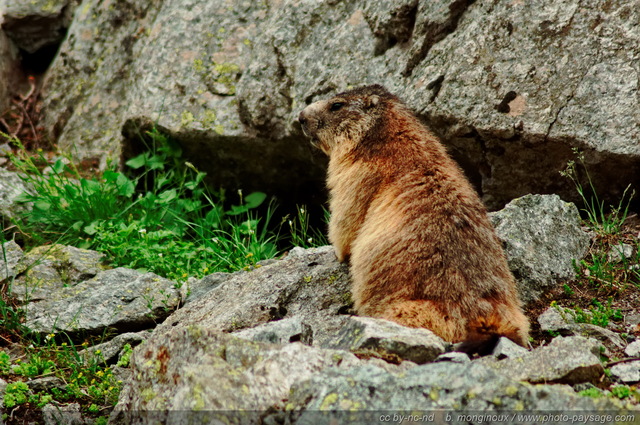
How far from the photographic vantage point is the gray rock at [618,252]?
579cm

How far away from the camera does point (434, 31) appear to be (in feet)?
23.2

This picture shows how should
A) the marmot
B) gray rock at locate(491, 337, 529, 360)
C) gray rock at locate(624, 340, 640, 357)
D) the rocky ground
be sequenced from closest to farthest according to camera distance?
the rocky ground → gray rock at locate(491, 337, 529, 360) → gray rock at locate(624, 340, 640, 357) → the marmot

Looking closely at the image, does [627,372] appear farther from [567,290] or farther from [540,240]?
[540,240]

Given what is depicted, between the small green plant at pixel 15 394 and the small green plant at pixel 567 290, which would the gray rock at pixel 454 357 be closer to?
the small green plant at pixel 567 290

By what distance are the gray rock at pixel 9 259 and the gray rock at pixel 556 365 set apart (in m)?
4.73

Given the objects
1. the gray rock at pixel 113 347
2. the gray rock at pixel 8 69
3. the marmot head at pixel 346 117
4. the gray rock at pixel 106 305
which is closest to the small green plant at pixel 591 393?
the marmot head at pixel 346 117

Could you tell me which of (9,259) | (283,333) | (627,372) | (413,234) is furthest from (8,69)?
(627,372)

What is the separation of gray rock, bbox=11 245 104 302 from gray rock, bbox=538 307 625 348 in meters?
4.29

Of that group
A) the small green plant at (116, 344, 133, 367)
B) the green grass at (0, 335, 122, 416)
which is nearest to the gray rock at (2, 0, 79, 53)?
the green grass at (0, 335, 122, 416)

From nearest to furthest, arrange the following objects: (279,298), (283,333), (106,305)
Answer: (283,333), (279,298), (106,305)

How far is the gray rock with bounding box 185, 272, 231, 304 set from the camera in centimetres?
634

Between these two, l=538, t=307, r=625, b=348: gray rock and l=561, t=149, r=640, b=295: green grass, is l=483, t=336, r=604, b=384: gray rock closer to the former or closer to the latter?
l=538, t=307, r=625, b=348: gray rock

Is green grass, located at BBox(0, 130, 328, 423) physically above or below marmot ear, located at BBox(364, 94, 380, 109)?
below

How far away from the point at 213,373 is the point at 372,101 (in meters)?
3.32
